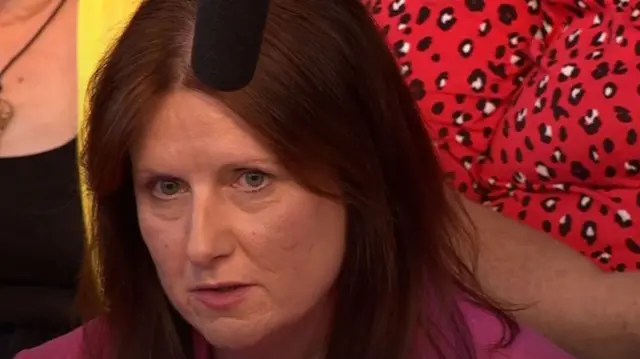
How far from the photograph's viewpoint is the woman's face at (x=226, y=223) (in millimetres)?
717

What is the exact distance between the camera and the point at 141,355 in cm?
92

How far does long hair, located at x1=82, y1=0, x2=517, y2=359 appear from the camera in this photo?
29.3 inches

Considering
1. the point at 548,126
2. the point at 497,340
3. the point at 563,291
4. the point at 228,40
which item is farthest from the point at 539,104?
the point at 228,40

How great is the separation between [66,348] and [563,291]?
491mm

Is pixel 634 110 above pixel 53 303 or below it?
above

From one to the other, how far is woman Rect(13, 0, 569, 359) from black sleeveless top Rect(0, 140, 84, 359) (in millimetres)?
206

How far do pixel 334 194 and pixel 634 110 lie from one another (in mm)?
540

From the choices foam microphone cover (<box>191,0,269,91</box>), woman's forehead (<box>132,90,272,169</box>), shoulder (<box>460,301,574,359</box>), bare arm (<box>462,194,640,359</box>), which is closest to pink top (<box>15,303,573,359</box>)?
shoulder (<box>460,301,574,359</box>)

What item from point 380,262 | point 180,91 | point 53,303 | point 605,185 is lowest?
point 53,303

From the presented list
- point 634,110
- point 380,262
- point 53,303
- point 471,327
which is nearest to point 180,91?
point 380,262

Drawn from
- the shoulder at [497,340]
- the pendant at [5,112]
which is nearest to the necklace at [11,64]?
the pendant at [5,112]

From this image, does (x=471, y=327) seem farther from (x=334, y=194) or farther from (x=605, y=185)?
(x=605, y=185)

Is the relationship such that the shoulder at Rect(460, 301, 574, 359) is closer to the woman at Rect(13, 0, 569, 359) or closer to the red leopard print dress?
Result: the woman at Rect(13, 0, 569, 359)

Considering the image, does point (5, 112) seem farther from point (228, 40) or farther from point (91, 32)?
point (228, 40)
